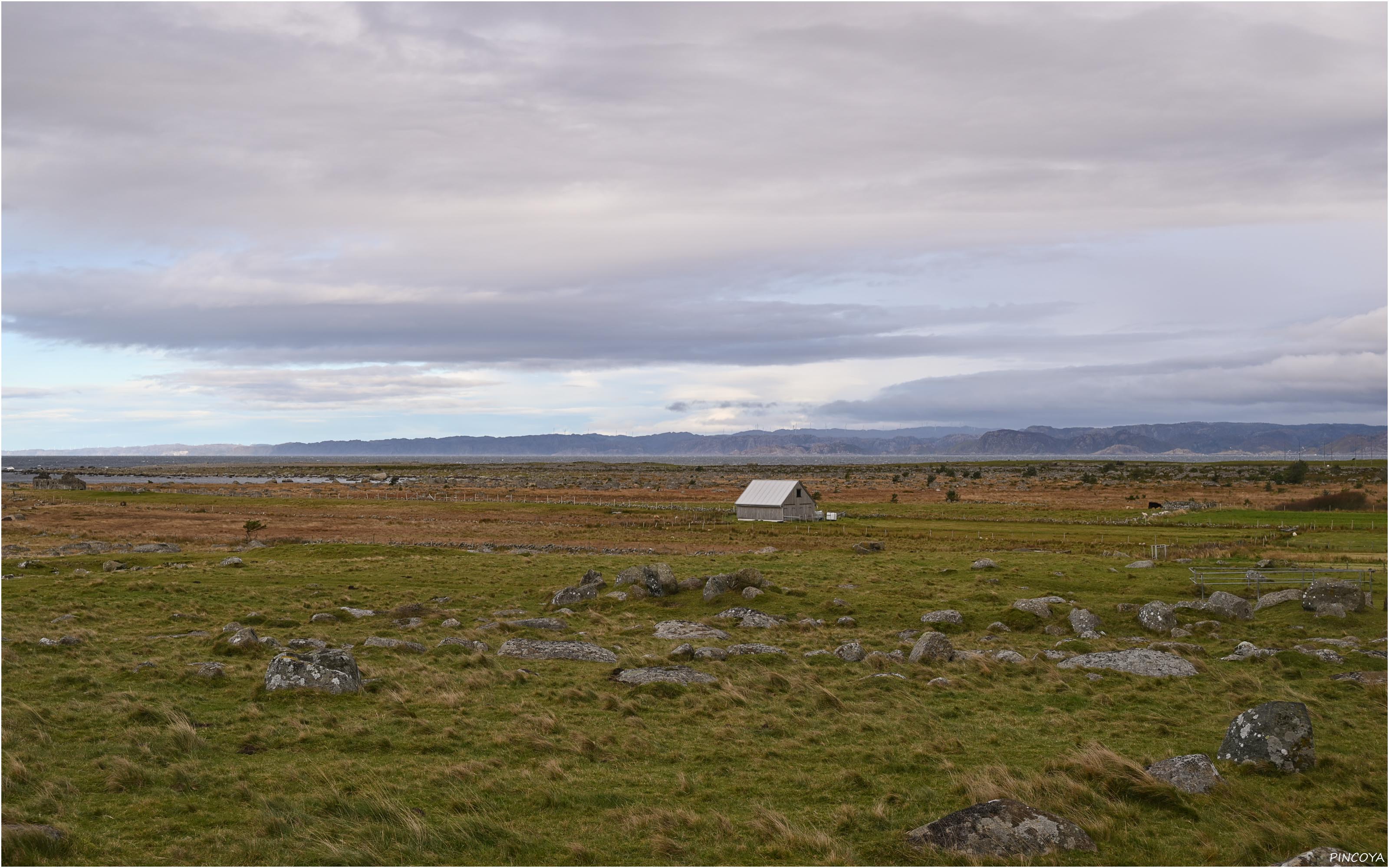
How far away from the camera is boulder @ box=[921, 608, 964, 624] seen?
114ft

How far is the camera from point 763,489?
9162 cm

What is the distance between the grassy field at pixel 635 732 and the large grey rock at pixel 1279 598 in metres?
1.03

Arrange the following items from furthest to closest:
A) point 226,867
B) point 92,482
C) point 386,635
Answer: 1. point 92,482
2. point 386,635
3. point 226,867

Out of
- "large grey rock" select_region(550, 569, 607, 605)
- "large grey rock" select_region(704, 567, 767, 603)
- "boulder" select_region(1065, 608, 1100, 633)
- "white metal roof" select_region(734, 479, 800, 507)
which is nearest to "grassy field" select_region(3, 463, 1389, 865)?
"large grey rock" select_region(704, 567, 767, 603)

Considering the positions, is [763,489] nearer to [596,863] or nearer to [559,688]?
[559,688]

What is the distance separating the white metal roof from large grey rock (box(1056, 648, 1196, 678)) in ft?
199

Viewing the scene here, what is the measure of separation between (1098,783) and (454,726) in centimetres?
1325

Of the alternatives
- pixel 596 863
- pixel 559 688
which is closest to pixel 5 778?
pixel 596 863

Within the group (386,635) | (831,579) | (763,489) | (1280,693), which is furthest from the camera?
(763,489)

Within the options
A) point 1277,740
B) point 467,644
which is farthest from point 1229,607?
point 467,644

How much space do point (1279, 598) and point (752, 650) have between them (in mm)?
23264

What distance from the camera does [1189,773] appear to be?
15594 mm

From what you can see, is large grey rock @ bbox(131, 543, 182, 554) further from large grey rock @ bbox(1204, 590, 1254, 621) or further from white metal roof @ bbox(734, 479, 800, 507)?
large grey rock @ bbox(1204, 590, 1254, 621)

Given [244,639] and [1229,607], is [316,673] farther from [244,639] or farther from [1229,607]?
[1229,607]
